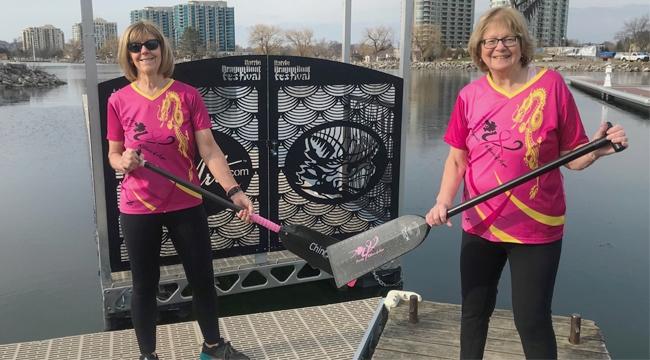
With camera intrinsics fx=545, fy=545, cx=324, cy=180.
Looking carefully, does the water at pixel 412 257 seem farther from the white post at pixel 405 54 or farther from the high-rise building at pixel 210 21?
the high-rise building at pixel 210 21

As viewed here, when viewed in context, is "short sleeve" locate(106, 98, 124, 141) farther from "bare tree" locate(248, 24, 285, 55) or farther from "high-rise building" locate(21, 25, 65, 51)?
"high-rise building" locate(21, 25, 65, 51)

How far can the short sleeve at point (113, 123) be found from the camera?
2168mm

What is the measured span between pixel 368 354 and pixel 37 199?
16.6 feet

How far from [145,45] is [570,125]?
1568mm

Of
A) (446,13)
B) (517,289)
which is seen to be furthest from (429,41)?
(517,289)

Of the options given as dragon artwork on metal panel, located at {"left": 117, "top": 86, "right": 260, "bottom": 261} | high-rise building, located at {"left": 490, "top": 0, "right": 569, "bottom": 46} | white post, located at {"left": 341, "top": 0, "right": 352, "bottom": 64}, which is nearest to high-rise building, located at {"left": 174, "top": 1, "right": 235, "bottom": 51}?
white post, located at {"left": 341, "top": 0, "right": 352, "bottom": 64}

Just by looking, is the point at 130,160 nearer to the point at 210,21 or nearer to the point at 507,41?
the point at 507,41

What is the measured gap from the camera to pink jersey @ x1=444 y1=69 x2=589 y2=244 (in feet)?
5.57

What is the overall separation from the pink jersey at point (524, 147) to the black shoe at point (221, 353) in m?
1.31

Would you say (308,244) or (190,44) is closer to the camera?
(308,244)

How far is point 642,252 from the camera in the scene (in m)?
4.48

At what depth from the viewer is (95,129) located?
3023 millimetres

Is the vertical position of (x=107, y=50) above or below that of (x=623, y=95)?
above

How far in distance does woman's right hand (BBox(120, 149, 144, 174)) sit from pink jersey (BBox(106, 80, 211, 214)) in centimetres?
7
